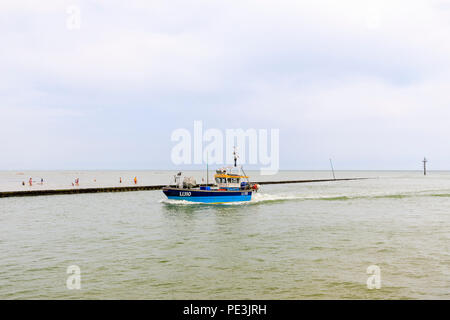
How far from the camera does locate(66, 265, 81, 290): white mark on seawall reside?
45.3 ft

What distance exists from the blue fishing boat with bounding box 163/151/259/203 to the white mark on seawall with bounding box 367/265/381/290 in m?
29.9

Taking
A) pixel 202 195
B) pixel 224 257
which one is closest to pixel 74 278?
pixel 224 257

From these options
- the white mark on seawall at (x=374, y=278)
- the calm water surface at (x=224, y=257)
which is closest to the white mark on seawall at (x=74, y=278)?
the calm water surface at (x=224, y=257)

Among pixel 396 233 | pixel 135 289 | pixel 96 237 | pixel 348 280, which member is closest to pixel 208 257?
pixel 135 289

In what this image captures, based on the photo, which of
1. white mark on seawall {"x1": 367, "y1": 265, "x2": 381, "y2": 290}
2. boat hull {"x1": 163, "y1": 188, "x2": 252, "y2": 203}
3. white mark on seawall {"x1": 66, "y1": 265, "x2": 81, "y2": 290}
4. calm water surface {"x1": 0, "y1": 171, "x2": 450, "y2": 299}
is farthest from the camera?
boat hull {"x1": 163, "y1": 188, "x2": 252, "y2": 203}

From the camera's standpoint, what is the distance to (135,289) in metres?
13.4

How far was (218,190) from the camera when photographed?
149 ft

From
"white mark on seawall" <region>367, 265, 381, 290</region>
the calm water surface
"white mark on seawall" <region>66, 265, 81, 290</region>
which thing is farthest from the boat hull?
"white mark on seawall" <region>367, 265, 381, 290</region>

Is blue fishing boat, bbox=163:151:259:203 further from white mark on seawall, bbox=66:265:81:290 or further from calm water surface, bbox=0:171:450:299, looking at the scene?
white mark on seawall, bbox=66:265:81:290

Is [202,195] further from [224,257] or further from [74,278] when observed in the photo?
[74,278]

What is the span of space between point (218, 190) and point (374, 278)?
105ft

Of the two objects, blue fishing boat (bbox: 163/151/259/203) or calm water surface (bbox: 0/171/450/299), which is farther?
blue fishing boat (bbox: 163/151/259/203)
